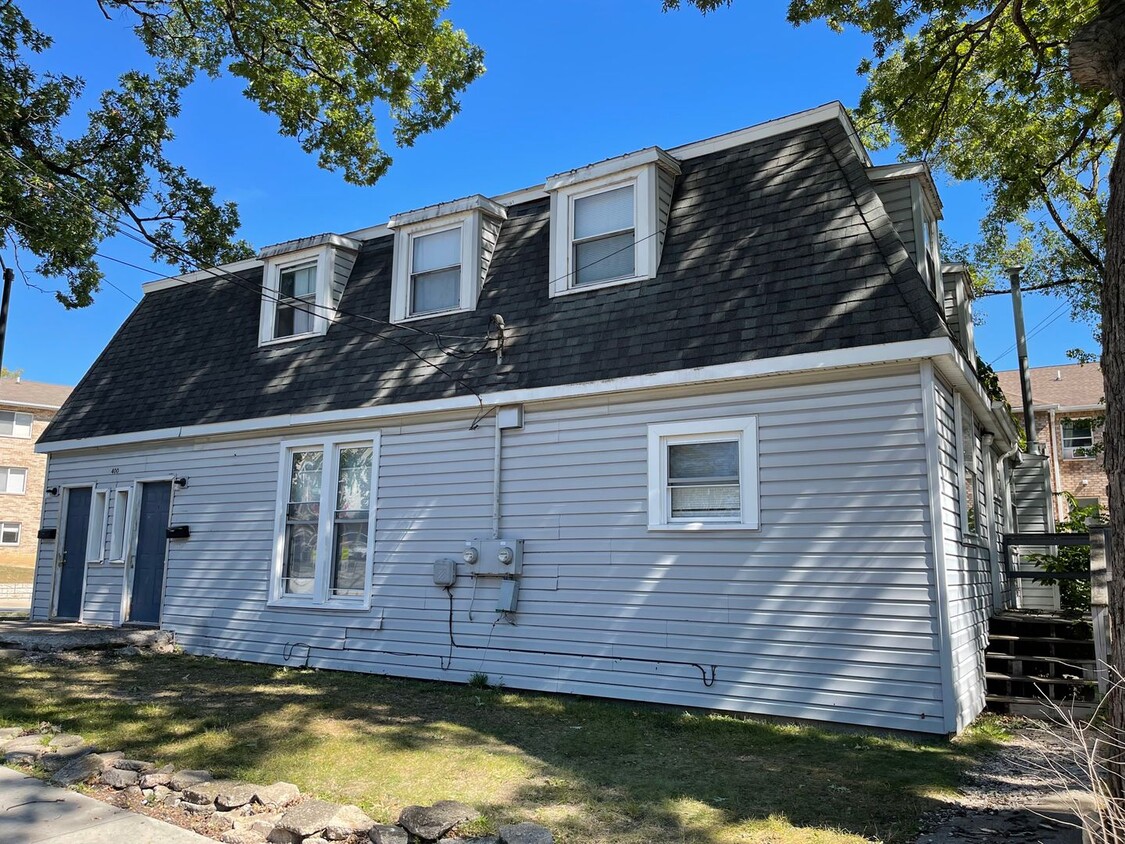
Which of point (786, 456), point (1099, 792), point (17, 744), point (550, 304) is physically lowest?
point (17, 744)

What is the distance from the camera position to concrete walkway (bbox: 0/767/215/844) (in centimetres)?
420

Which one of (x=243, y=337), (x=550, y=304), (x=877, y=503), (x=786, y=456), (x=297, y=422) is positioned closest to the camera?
(x=877, y=503)

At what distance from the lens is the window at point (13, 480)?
1342 inches

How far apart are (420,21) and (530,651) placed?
8235mm

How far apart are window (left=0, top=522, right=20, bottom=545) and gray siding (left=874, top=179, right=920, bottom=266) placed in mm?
38325

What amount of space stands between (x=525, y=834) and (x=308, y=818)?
1.21 m

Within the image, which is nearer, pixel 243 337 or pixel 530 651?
pixel 530 651

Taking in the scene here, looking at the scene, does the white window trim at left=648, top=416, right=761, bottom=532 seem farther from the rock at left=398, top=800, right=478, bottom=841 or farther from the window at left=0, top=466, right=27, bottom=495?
the window at left=0, top=466, right=27, bottom=495

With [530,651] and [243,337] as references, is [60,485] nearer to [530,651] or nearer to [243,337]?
[243,337]

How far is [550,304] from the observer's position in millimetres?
9094

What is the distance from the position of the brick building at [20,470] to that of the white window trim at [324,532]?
Result: 29.7 metres

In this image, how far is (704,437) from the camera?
7.76 m

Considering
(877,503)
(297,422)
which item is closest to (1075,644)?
(877,503)

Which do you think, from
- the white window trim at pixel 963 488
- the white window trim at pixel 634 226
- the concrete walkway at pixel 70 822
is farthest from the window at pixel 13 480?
the white window trim at pixel 963 488
